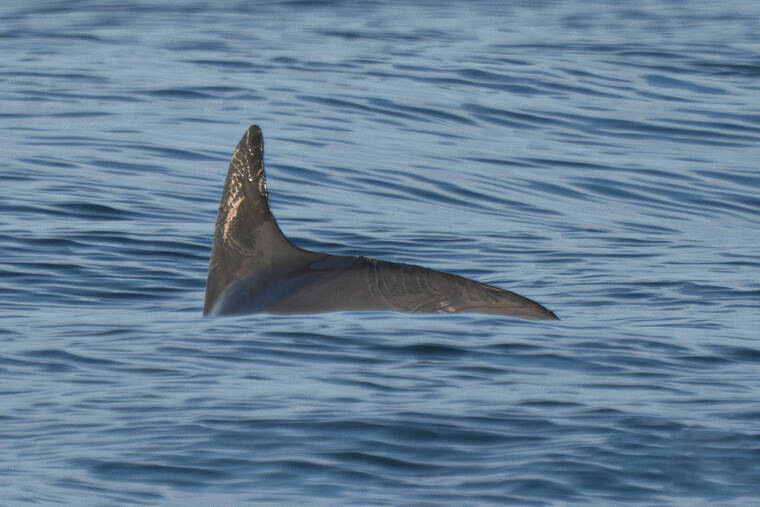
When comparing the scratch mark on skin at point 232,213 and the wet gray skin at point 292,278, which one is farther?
the scratch mark on skin at point 232,213

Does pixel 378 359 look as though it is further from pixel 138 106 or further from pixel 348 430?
pixel 138 106

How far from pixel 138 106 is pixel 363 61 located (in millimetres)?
6099

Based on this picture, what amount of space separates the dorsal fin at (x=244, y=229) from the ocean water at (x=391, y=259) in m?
0.55

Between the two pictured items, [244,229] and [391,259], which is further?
[391,259]

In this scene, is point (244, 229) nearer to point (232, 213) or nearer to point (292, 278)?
point (232, 213)

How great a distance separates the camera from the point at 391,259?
14547 millimetres

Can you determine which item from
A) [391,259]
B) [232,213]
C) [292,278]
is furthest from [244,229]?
[391,259]

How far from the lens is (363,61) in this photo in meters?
27.7

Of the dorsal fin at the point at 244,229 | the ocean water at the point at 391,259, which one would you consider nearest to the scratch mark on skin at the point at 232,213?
the dorsal fin at the point at 244,229

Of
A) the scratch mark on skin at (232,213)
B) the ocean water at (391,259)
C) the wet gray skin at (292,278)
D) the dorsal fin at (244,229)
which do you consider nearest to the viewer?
the ocean water at (391,259)

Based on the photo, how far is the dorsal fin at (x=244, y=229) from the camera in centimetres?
1056

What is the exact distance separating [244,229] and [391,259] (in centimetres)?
404

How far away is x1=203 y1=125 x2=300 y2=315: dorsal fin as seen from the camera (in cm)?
1056

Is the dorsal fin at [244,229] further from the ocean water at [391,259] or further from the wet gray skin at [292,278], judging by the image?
the ocean water at [391,259]
